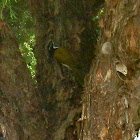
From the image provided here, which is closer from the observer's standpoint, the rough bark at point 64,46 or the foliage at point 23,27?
the rough bark at point 64,46

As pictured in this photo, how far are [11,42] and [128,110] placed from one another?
934mm

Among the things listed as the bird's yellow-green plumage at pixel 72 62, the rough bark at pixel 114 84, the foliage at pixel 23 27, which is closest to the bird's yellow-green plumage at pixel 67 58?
the bird's yellow-green plumage at pixel 72 62

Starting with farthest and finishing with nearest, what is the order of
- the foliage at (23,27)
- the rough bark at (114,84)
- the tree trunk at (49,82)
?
Answer: the foliage at (23,27), the tree trunk at (49,82), the rough bark at (114,84)

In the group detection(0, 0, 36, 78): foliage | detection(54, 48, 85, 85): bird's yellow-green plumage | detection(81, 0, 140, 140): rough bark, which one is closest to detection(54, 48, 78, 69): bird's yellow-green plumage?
detection(54, 48, 85, 85): bird's yellow-green plumage

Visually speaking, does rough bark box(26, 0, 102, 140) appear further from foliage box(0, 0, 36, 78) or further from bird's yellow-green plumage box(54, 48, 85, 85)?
foliage box(0, 0, 36, 78)

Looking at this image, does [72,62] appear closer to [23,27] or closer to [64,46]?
[64,46]

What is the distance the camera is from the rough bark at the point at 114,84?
5.54 feet

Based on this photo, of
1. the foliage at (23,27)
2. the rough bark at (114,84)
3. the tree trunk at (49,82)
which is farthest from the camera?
the foliage at (23,27)

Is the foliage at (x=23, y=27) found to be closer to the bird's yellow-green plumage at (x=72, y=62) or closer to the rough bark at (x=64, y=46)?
the rough bark at (x=64, y=46)

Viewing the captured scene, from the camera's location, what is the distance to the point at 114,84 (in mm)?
1803

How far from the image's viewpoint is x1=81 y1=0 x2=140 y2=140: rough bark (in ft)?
5.54

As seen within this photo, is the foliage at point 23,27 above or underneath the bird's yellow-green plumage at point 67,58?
above

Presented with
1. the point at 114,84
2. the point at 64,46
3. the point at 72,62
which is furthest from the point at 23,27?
the point at 114,84

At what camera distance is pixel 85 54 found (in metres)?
2.24
